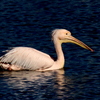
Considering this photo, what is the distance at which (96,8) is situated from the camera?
20.8 meters

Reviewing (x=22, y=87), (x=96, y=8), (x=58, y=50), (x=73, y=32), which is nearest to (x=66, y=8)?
(x=96, y=8)

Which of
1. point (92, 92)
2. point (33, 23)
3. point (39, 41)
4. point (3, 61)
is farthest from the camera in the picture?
point (33, 23)

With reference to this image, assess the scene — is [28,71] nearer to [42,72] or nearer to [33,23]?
[42,72]

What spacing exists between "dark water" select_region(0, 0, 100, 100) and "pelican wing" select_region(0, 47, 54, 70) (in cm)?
23

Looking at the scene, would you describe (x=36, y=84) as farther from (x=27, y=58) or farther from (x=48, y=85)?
(x=27, y=58)

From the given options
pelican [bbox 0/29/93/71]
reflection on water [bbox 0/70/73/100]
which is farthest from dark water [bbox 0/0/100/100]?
pelican [bbox 0/29/93/71]

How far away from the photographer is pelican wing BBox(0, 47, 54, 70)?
45.7 ft

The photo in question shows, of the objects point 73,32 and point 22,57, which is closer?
point 22,57

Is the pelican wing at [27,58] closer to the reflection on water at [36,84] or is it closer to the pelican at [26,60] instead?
the pelican at [26,60]

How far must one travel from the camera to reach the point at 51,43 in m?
16.3

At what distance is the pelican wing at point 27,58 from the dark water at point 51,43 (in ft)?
0.74

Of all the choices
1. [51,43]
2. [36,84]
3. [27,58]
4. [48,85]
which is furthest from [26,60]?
[51,43]

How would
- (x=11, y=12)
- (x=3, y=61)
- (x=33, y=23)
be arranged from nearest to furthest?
(x=3, y=61) → (x=33, y=23) → (x=11, y=12)

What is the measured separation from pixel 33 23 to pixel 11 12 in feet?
6.38
